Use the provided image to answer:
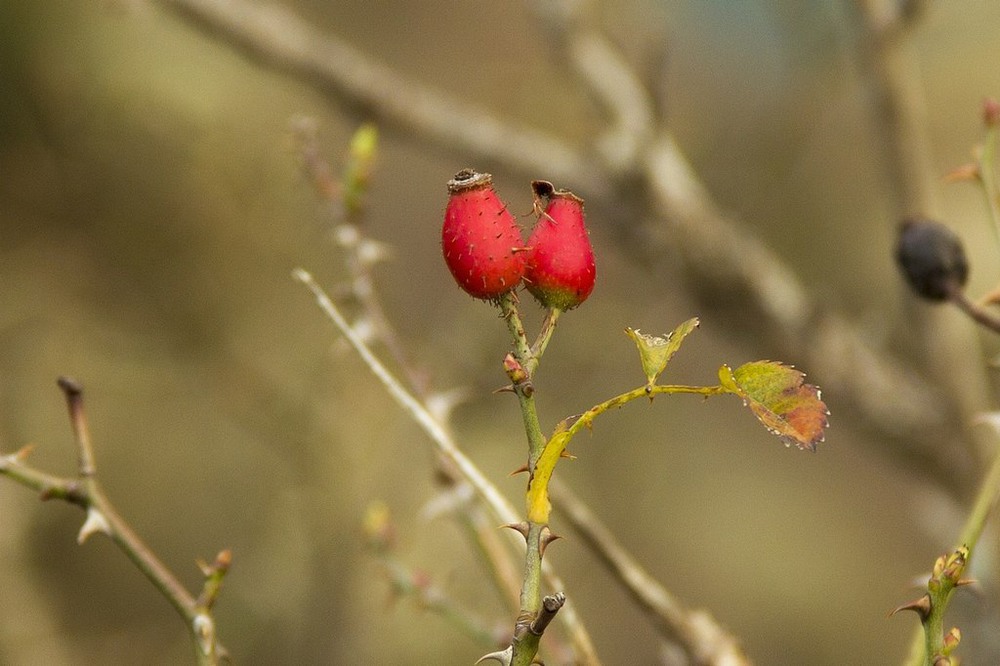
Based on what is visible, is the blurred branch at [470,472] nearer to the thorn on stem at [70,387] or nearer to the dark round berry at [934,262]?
the thorn on stem at [70,387]

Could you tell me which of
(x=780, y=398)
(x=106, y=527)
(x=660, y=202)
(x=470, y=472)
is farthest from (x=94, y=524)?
(x=660, y=202)

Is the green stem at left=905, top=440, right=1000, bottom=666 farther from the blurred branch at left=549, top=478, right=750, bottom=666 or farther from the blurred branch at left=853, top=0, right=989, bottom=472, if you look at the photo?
the blurred branch at left=853, top=0, right=989, bottom=472

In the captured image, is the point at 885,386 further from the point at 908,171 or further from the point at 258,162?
the point at 258,162

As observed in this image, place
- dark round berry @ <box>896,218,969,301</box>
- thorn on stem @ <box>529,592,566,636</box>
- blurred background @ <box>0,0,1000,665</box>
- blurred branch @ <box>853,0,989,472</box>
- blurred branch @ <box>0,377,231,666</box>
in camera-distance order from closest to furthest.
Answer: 1. thorn on stem @ <box>529,592,566,636</box>
2. blurred branch @ <box>0,377,231,666</box>
3. dark round berry @ <box>896,218,969,301</box>
4. blurred branch @ <box>853,0,989,472</box>
5. blurred background @ <box>0,0,1000,665</box>

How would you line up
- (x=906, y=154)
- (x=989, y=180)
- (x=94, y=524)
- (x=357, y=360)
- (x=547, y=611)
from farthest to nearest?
(x=357, y=360) < (x=906, y=154) < (x=989, y=180) < (x=94, y=524) < (x=547, y=611)

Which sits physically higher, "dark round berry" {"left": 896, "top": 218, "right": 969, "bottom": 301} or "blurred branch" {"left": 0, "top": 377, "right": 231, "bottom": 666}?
"dark round berry" {"left": 896, "top": 218, "right": 969, "bottom": 301}

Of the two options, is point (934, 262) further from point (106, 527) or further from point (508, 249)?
point (106, 527)

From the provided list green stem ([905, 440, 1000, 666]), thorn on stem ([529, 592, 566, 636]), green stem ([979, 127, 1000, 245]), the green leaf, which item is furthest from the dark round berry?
thorn on stem ([529, 592, 566, 636])
